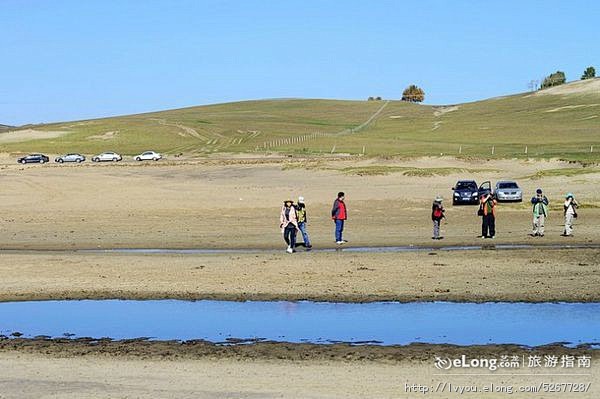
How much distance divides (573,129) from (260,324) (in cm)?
10313

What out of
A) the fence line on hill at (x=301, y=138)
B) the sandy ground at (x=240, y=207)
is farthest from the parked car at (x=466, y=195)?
the fence line on hill at (x=301, y=138)

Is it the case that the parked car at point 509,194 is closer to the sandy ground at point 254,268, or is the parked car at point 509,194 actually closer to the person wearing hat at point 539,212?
the sandy ground at point 254,268

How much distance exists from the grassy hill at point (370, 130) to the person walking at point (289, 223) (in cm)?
4430

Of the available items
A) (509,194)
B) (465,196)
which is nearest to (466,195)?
(465,196)

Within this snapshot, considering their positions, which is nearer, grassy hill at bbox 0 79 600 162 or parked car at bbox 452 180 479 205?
parked car at bbox 452 180 479 205

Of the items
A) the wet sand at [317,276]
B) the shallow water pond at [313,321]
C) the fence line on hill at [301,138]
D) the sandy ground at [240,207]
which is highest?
the fence line on hill at [301,138]

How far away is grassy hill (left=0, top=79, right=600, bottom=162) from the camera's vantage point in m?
102

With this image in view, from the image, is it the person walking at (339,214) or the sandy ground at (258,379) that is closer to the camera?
the sandy ground at (258,379)

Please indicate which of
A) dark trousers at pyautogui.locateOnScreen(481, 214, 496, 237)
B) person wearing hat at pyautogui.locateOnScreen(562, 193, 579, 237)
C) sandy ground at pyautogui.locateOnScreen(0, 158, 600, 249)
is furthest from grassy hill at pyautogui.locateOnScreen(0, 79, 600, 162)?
dark trousers at pyautogui.locateOnScreen(481, 214, 496, 237)

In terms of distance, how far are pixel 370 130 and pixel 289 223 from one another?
104730mm

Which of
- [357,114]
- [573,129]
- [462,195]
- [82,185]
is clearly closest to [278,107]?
[357,114]

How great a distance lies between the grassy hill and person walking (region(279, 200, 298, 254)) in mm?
44301

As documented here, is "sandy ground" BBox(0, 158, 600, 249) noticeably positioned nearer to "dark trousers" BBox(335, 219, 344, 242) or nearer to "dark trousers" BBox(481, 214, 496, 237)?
"dark trousers" BBox(481, 214, 496, 237)

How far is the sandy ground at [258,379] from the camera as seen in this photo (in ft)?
45.9
